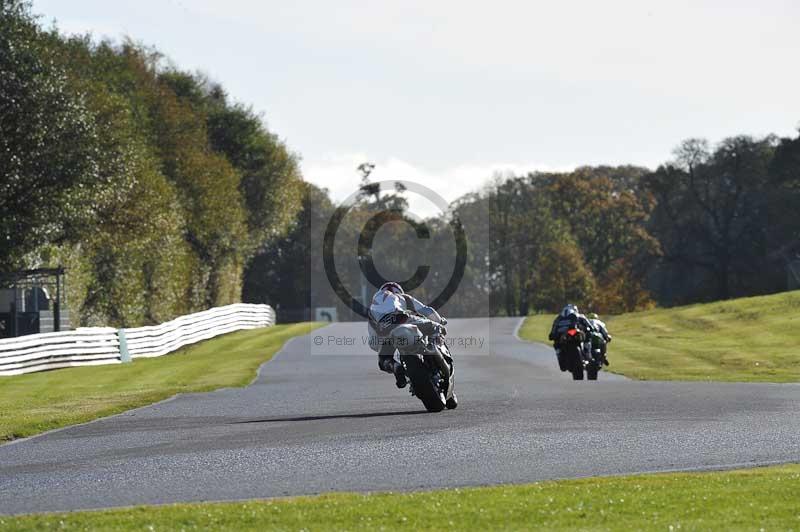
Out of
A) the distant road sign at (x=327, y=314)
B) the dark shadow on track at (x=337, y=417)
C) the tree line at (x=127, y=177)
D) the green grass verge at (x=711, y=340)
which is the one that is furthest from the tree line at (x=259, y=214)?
the dark shadow on track at (x=337, y=417)

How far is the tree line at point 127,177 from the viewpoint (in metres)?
43.7

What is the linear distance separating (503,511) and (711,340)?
38.7 meters

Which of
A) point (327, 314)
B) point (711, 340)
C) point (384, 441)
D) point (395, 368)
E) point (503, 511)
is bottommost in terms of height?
Answer: point (503, 511)

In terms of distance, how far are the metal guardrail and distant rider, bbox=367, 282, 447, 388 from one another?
57.9ft

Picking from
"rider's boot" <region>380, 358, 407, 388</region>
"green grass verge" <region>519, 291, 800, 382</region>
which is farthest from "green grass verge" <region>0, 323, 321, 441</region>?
"green grass verge" <region>519, 291, 800, 382</region>

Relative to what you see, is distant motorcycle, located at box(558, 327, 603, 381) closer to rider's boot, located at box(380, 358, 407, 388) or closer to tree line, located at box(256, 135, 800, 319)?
rider's boot, located at box(380, 358, 407, 388)

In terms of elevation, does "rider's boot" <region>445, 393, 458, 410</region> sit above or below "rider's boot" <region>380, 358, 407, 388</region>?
below

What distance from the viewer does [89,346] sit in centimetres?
3866

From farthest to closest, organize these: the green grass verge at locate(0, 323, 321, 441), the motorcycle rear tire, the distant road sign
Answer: the distant road sign
the green grass verge at locate(0, 323, 321, 441)
the motorcycle rear tire

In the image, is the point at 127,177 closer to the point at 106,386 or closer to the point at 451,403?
the point at 106,386

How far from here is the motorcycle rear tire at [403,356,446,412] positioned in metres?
18.6

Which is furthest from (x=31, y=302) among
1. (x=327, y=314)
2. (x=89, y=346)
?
(x=327, y=314)

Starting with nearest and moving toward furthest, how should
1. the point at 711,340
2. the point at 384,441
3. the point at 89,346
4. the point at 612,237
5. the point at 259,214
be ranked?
the point at 384,441
the point at 89,346
the point at 711,340
the point at 259,214
the point at 612,237

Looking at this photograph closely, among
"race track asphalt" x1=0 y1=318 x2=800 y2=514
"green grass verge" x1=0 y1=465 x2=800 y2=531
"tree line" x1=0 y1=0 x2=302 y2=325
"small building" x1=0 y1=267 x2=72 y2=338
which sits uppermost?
"tree line" x1=0 y1=0 x2=302 y2=325
